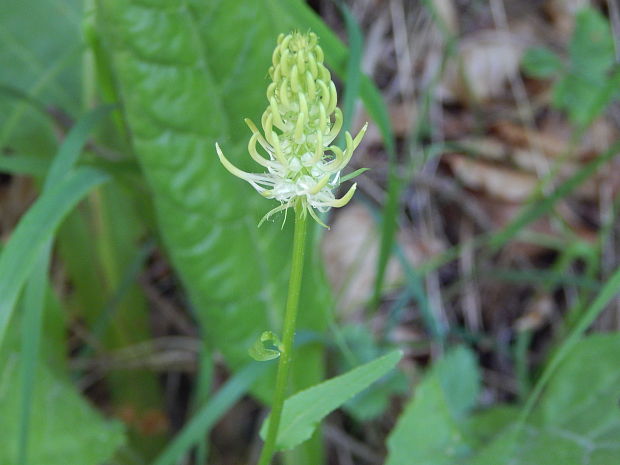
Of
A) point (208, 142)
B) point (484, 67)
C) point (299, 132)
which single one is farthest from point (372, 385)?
point (484, 67)

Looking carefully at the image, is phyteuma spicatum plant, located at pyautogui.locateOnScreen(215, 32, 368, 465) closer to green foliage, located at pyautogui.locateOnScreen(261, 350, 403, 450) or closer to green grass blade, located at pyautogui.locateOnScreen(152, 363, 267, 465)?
green foliage, located at pyautogui.locateOnScreen(261, 350, 403, 450)

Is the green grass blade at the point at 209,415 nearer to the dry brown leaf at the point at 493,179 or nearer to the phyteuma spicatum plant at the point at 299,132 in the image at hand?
A: the phyteuma spicatum plant at the point at 299,132

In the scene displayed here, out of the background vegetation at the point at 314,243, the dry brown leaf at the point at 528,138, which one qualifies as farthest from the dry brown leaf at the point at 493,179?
the dry brown leaf at the point at 528,138

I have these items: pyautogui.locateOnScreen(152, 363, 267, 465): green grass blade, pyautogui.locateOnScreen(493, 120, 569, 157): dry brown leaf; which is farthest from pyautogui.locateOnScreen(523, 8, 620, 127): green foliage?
pyautogui.locateOnScreen(152, 363, 267, 465): green grass blade

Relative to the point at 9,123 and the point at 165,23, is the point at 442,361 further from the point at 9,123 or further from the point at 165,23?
the point at 9,123

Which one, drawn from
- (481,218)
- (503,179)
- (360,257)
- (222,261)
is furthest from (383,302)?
(222,261)
